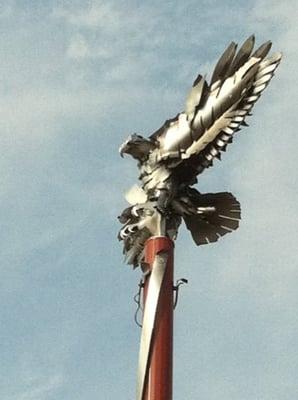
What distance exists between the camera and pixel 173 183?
11734 millimetres

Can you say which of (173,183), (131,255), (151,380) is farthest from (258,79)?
(151,380)

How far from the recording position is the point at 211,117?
11789 mm

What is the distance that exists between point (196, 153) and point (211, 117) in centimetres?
42

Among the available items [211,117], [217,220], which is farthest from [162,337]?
[211,117]

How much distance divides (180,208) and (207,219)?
0.48 m

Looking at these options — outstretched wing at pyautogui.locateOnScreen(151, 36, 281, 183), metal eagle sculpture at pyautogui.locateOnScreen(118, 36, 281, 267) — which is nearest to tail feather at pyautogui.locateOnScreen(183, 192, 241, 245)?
metal eagle sculpture at pyautogui.locateOnScreen(118, 36, 281, 267)

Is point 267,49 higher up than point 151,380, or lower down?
higher up

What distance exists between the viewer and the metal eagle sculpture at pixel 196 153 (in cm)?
1170

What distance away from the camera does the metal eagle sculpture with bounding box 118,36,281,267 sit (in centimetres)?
1170

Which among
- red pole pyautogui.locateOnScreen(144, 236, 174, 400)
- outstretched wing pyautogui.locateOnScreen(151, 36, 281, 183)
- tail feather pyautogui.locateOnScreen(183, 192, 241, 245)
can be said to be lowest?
red pole pyautogui.locateOnScreen(144, 236, 174, 400)

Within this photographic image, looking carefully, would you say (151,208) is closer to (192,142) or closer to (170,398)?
(192,142)

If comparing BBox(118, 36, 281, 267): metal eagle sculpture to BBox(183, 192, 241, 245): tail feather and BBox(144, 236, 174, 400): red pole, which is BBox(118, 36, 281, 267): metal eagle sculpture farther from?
BBox(144, 236, 174, 400): red pole

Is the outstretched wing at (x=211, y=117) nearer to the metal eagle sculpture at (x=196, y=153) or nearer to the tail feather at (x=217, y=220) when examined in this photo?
the metal eagle sculpture at (x=196, y=153)

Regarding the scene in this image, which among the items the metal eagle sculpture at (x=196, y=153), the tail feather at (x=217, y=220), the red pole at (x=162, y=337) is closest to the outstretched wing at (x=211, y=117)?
the metal eagle sculpture at (x=196, y=153)
